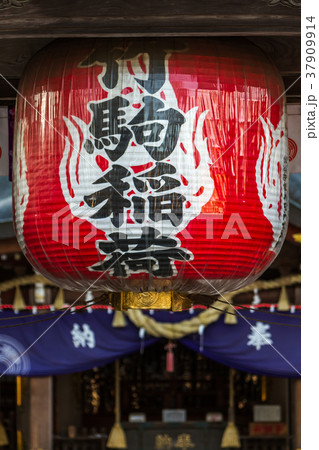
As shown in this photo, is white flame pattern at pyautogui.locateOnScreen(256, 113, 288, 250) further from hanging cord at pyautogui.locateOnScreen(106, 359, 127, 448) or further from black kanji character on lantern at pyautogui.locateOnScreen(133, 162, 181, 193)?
hanging cord at pyautogui.locateOnScreen(106, 359, 127, 448)

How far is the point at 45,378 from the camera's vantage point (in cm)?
1112

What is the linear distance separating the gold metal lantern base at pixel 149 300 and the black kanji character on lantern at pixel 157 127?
84 centimetres

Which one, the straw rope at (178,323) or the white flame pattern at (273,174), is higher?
the white flame pattern at (273,174)

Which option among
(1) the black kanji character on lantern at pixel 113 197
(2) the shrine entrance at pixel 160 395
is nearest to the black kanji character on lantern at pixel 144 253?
(1) the black kanji character on lantern at pixel 113 197

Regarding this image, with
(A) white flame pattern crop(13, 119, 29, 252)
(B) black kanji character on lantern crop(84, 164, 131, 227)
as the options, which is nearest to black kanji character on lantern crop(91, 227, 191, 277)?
(B) black kanji character on lantern crop(84, 164, 131, 227)

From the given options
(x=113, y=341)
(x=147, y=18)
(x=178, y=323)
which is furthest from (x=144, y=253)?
(x=113, y=341)

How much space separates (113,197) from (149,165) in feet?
0.88

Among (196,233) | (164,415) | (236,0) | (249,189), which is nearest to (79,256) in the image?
(196,233)

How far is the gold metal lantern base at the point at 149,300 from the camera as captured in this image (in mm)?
4961

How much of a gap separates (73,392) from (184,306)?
8501mm

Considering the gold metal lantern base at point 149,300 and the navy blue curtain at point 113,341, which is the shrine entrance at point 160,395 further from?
the gold metal lantern base at point 149,300

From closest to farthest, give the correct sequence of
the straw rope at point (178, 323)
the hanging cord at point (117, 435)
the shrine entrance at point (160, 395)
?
the straw rope at point (178, 323) < the hanging cord at point (117, 435) < the shrine entrance at point (160, 395)

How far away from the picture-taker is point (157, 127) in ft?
15.4

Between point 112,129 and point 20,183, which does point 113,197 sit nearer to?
point 112,129
